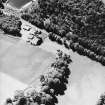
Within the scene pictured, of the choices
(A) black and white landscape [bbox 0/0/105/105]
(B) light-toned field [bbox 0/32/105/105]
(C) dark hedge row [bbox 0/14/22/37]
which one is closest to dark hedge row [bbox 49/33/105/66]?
(A) black and white landscape [bbox 0/0/105/105]

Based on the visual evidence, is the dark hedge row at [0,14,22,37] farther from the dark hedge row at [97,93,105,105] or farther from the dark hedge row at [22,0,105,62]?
the dark hedge row at [97,93,105,105]

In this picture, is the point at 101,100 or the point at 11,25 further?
the point at 11,25

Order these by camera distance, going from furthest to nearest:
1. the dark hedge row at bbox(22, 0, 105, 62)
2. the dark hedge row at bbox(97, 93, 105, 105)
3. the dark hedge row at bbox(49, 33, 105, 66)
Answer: the dark hedge row at bbox(22, 0, 105, 62) → the dark hedge row at bbox(49, 33, 105, 66) → the dark hedge row at bbox(97, 93, 105, 105)

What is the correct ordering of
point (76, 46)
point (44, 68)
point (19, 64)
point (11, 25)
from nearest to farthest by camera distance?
point (44, 68)
point (19, 64)
point (76, 46)
point (11, 25)

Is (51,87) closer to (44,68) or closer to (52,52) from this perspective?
(44,68)

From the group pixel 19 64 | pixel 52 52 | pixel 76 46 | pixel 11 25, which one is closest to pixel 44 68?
pixel 52 52
